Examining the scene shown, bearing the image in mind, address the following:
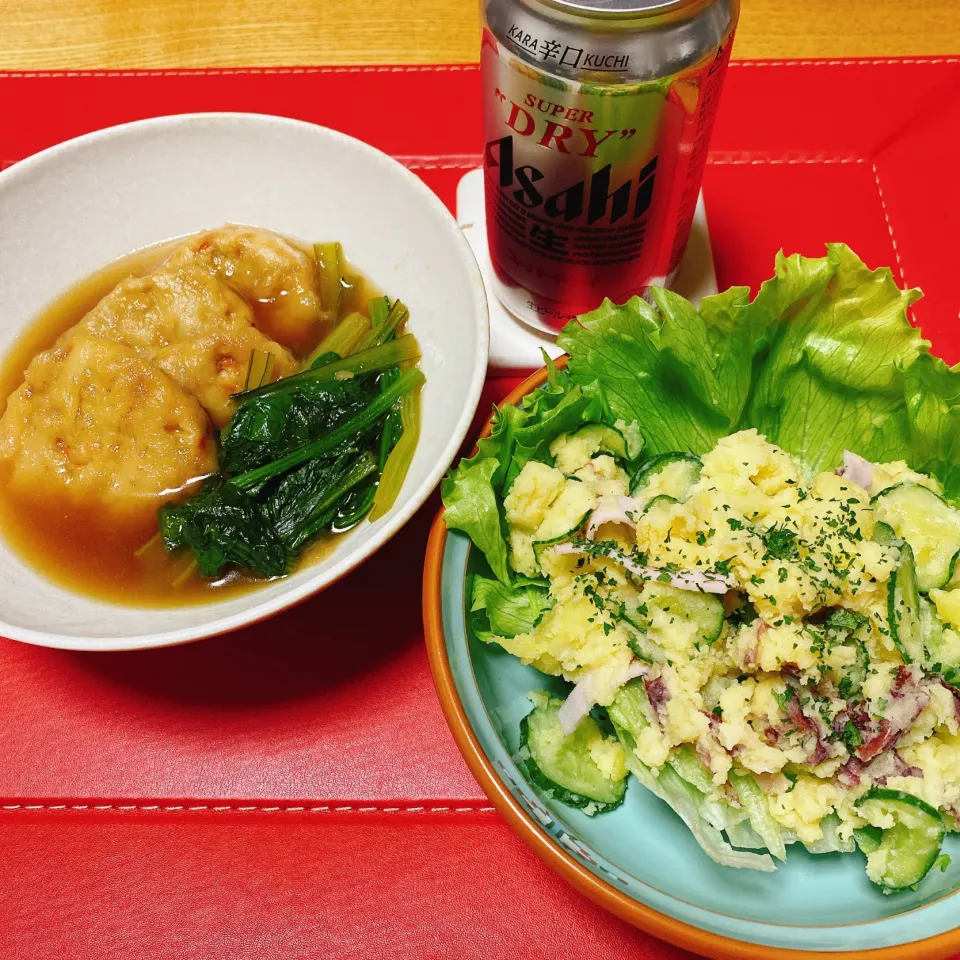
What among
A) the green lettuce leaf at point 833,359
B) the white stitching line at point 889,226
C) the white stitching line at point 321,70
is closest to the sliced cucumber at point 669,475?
the green lettuce leaf at point 833,359

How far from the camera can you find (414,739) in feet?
4.85

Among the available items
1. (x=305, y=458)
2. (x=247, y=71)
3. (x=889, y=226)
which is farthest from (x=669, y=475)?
(x=247, y=71)

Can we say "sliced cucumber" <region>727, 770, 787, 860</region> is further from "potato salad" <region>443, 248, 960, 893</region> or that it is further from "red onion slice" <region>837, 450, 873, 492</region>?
"red onion slice" <region>837, 450, 873, 492</region>

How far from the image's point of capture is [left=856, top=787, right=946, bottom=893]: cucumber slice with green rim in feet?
3.43

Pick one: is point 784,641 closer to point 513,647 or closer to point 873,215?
point 513,647

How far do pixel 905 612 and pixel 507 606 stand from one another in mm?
563

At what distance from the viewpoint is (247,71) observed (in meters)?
2.25

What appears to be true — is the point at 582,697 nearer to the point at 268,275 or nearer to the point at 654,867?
the point at 654,867

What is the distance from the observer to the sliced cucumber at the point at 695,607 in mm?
1126

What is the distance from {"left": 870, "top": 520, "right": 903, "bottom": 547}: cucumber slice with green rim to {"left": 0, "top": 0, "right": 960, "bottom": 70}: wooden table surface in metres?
1.64

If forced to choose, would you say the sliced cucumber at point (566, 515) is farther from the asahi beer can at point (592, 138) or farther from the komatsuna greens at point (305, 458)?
the asahi beer can at point (592, 138)

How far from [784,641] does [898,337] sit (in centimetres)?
56

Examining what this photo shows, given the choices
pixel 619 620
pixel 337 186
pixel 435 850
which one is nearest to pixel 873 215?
pixel 337 186

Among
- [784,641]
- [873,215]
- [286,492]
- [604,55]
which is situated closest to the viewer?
[784,641]
